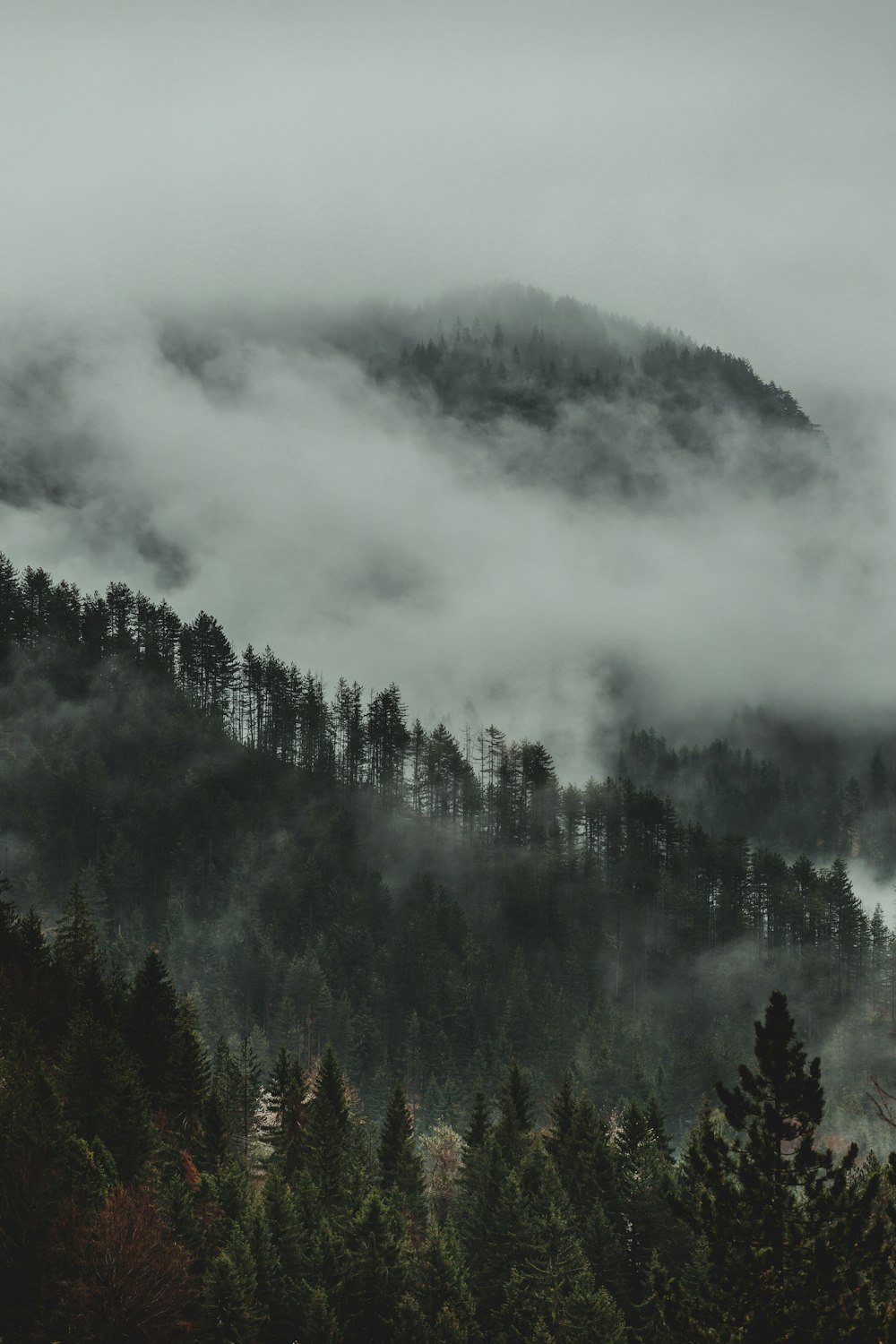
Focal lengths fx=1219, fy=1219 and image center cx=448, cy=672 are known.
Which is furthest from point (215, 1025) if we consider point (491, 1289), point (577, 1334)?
point (577, 1334)

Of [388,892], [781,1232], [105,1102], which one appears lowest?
[105,1102]

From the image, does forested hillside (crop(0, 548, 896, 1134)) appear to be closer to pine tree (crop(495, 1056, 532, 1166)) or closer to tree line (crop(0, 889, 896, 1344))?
pine tree (crop(495, 1056, 532, 1166))

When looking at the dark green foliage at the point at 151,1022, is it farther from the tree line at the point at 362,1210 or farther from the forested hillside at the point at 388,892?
the forested hillside at the point at 388,892

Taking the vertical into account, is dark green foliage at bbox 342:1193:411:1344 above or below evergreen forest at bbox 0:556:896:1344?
below

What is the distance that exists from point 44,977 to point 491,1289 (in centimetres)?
3385

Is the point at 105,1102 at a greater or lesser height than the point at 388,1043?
greater

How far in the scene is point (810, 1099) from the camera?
110 ft

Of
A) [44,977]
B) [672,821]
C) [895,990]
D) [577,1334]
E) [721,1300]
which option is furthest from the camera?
[672,821]

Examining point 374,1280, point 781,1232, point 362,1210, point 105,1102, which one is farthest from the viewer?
point 105,1102

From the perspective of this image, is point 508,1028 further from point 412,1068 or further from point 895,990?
point 895,990

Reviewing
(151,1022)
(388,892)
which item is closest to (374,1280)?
(151,1022)

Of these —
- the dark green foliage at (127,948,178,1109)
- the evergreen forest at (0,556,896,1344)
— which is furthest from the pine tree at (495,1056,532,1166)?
the dark green foliage at (127,948,178,1109)

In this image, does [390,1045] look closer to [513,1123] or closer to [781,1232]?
[513,1123]

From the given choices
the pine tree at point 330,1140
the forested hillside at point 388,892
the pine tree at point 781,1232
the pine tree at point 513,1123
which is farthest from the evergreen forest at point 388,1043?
the pine tree at point 513,1123
